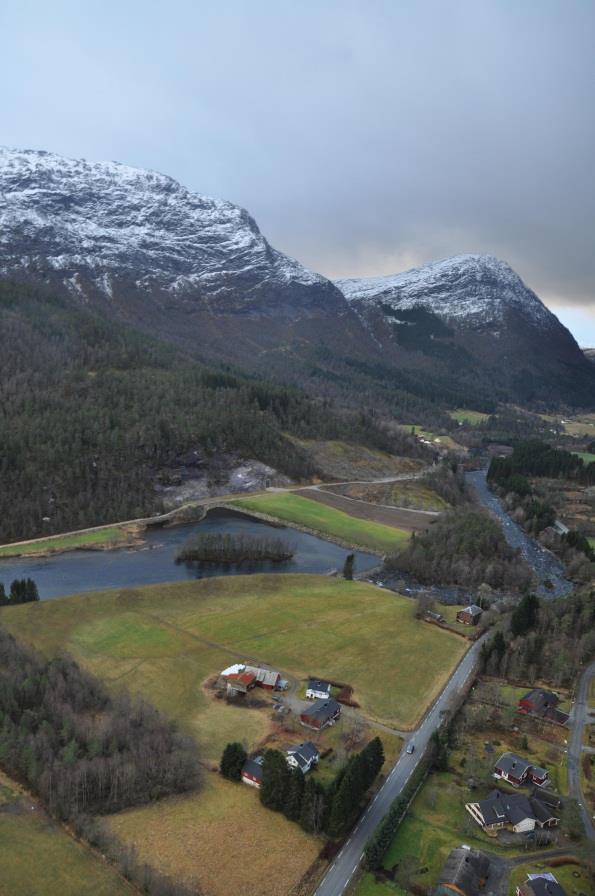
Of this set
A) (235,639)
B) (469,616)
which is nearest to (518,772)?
(469,616)

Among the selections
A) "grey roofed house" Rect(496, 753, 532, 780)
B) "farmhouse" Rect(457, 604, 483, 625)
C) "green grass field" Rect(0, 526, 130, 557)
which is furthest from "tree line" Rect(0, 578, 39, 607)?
"grey roofed house" Rect(496, 753, 532, 780)

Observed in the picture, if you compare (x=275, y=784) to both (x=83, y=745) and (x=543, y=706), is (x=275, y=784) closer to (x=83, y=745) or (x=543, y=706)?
(x=83, y=745)

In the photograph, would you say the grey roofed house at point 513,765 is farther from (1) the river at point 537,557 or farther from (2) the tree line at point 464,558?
(2) the tree line at point 464,558

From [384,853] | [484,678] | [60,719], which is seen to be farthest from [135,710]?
[484,678]

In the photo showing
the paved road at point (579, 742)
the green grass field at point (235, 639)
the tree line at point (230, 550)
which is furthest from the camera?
the tree line at point (230, 550)

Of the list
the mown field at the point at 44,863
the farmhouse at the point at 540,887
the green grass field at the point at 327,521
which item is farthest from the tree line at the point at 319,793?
the green grass field at the point at 327,521

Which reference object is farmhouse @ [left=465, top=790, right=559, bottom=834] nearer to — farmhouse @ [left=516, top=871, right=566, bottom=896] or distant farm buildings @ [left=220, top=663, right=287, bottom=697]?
farmhouse @ [left=516, top=871, right=566, bottom=896]

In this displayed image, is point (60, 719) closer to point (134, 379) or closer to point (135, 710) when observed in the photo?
point (135, 710)
